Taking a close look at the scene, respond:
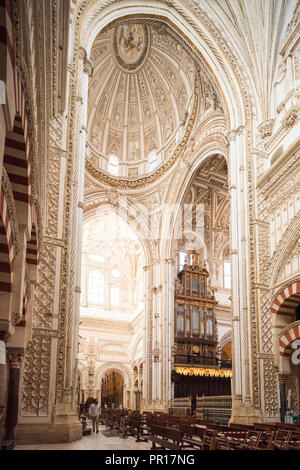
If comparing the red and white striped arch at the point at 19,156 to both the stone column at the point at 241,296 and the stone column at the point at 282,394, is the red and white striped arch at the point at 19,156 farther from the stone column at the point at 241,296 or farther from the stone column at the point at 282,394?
the stone column at the point at 282,394

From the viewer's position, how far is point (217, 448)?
18.8 ft

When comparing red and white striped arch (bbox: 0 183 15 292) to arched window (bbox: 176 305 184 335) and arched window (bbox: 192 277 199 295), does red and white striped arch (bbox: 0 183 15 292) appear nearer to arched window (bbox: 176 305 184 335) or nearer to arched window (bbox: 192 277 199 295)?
arched window (bbox: 176 305 184 335)

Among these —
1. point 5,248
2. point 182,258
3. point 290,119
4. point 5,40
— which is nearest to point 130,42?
point 290,119

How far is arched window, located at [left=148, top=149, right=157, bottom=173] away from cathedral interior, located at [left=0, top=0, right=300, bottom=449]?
13 cm

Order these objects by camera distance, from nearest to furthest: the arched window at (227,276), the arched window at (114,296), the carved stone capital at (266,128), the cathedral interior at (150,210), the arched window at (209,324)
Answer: the cathedral interior at (150,210)
the carved stone capital at (266,128)
the arched window at (209,324)
the arched window at (227,276)
the arched window at (114,296)

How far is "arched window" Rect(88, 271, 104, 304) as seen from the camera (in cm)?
3127

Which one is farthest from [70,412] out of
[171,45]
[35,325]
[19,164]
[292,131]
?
[171,45]

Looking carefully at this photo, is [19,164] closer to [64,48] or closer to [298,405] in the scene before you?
[64,48]

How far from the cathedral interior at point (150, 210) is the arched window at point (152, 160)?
0.13m

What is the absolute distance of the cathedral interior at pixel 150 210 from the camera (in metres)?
6.31

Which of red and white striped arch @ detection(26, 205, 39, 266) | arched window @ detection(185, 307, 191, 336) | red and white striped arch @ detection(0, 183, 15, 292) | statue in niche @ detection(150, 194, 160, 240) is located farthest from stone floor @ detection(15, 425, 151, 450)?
statue in niche @ detection(150, 194, 160, 240)

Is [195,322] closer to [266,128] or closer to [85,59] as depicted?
[266,128]

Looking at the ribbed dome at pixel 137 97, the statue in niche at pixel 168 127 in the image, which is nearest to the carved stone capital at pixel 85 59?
the ribbed dome at pixel 137 97

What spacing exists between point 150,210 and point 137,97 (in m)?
6.37
